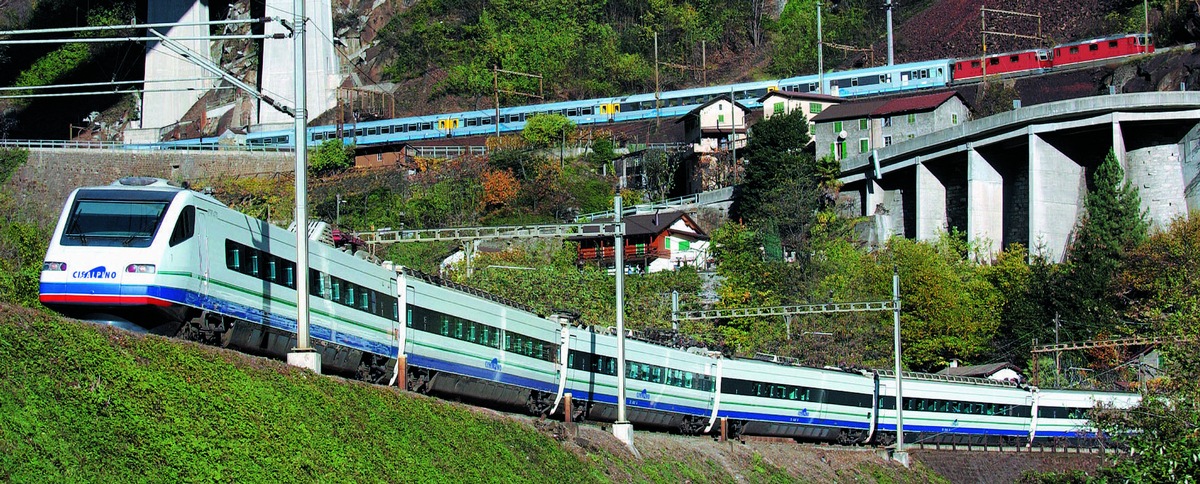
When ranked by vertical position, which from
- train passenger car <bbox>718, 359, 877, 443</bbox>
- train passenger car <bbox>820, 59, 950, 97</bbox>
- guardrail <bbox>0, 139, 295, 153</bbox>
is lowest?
train passenger car <bbox>718, 359, 877, 443</bbox>

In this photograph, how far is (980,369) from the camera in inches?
2736

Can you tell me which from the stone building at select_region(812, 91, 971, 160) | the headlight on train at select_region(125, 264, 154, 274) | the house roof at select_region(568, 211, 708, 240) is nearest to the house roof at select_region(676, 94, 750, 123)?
the stone building at select_region(812, 91, 971, 160)

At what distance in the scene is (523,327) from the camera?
1353 inches

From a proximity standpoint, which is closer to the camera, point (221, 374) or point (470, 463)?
point (221, 374)

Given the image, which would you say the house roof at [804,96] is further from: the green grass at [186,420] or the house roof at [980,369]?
the green grass at [186,420]

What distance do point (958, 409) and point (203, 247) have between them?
36.1 meters

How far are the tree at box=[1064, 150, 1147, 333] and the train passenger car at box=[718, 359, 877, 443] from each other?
25368mm

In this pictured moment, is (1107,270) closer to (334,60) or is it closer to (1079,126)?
(1079,126)

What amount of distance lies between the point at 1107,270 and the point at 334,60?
8263 centimetres

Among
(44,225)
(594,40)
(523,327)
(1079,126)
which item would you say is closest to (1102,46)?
(1079,126)

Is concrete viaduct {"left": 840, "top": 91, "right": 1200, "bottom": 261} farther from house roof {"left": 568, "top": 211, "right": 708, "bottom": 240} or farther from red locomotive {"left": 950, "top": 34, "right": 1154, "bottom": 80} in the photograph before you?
red locomotive {"left": 950, "top": 34, "right": 1154, "bottom": 80}

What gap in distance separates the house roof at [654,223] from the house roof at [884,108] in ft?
38.7

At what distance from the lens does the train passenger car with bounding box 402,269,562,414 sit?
1216 inches

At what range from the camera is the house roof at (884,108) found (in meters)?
92.7
